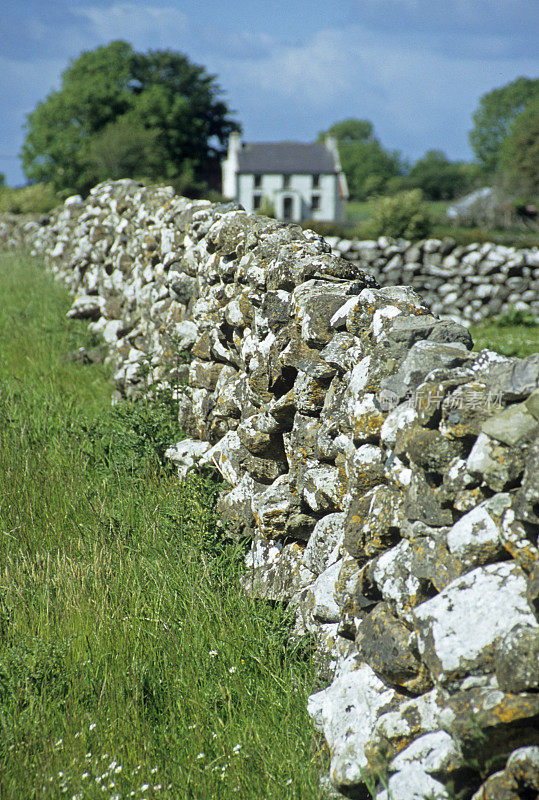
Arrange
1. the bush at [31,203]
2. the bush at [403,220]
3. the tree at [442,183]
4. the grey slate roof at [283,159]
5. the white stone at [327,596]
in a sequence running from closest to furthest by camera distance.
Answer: the white stone at [327,596] < the bush at [403,220] < the bush at [31,203] < the grey slate roof at [283,159] < the tree at [442,183]

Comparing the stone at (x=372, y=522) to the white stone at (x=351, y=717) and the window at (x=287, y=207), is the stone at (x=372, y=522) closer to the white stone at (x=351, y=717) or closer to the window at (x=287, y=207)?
the white stone at (x=351, y=717)

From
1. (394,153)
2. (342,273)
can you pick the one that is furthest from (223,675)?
(394,153)

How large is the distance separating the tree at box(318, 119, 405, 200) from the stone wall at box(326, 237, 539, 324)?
8832 centimetres

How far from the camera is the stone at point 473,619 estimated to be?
1999 mm

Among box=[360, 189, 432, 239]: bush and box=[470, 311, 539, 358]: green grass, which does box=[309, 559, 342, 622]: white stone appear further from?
box=[360, 189, 432, 239]: bush

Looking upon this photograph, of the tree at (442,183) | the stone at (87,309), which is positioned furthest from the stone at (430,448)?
the tree at (442,183)

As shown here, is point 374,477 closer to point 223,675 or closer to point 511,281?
point 223,675

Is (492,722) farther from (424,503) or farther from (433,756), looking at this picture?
(424,503)

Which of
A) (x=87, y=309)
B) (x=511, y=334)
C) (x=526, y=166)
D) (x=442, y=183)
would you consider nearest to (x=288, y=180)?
A: (x=526, y=166)

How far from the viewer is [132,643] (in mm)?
3180

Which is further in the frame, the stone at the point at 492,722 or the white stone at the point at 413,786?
the white stone at the point at 413,786

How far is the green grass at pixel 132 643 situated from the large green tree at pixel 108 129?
157 feet

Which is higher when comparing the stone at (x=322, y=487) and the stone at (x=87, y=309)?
the stone at (x=87, y=309)

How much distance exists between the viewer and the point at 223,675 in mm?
3002
